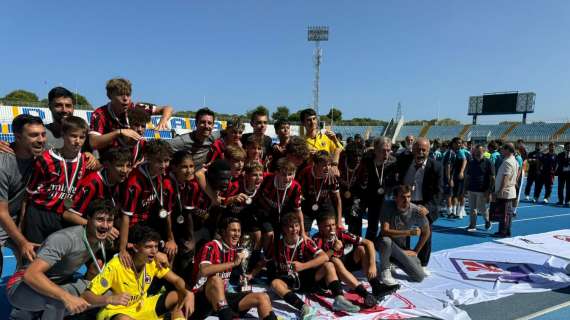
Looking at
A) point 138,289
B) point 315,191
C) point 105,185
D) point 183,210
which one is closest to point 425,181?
point 315,191

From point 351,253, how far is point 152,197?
8.82 ft

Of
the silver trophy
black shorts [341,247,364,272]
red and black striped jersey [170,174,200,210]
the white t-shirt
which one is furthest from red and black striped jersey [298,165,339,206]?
the white t-shirt

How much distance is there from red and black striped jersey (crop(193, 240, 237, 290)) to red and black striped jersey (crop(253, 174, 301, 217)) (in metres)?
0.91

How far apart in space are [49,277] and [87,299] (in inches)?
15.7

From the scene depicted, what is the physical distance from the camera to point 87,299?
9.40 feet

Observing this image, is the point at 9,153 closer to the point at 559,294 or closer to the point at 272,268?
the point at 272,268

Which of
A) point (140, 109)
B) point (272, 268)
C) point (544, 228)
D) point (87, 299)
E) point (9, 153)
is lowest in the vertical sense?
point (544, 228)

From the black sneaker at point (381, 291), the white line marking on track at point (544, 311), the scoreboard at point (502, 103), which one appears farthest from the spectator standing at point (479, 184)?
the scoreboard at point (502, 103)

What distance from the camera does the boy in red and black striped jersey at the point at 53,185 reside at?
10.1 ft

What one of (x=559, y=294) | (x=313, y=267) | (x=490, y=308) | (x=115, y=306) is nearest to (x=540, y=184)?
(x=559, y=294)

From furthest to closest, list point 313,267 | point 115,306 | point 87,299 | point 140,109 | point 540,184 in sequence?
point 540,184 → point 313,267 → point 140,109 → point 115,306 → point 87,299

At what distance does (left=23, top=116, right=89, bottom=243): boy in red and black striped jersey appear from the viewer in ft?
10.1

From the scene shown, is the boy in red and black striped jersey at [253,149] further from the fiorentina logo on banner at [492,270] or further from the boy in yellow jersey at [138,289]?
the fiorentina logo on banner at [492,270]

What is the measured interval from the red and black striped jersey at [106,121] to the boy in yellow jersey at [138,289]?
1.18m
